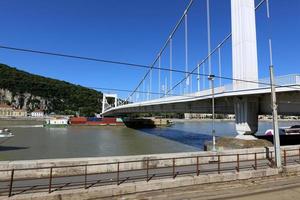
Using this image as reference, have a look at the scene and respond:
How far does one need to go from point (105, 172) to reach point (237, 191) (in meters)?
6.06

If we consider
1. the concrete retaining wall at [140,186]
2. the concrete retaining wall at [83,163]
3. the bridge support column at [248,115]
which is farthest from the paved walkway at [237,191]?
the bridge support column at [248,115]

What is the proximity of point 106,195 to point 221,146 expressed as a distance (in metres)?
19.0

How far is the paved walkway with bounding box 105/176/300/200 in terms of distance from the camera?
10918 millimetres

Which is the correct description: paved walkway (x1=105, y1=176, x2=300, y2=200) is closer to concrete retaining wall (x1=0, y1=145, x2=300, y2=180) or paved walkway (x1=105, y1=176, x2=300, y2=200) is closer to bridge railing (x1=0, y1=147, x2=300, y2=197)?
bridge railing (x1=0, y1=147, x2=300, y2=197)

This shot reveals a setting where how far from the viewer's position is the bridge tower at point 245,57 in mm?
26656

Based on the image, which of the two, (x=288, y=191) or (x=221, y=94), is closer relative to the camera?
(x=288, y=191)

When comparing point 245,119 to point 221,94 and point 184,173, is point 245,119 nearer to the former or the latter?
point 221,94

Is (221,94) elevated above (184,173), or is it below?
above

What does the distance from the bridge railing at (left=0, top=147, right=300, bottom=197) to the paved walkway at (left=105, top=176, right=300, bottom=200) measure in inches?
38.9

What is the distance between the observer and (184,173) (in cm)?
1362

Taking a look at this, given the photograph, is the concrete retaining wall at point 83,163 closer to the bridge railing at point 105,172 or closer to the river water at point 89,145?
the bridge railing at point 105,172

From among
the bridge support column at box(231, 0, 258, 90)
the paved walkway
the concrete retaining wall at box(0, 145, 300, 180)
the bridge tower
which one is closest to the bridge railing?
the concrete retaining wall at box(0, 145, 300, 180)

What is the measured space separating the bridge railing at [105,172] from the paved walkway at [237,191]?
3.24 ft

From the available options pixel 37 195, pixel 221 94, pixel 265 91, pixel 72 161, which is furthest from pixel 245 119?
pixel 37 195
